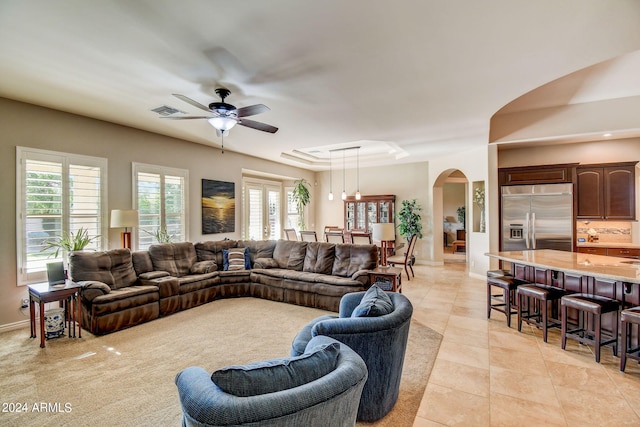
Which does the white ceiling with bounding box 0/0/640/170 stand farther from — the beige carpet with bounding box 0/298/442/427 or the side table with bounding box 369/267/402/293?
the beige carpet with bounding box 0/298/442/427

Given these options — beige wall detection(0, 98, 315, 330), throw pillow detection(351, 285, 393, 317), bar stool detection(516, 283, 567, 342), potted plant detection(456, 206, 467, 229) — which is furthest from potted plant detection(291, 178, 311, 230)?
throw pillow detection(351, 285, 393, 317)

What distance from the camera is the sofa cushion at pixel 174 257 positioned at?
15.9 feet

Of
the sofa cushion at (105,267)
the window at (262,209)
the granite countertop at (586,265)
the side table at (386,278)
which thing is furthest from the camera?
the window at (262,209)

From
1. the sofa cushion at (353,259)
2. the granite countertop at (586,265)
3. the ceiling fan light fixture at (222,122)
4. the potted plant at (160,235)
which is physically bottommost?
the sofa cushion at (353,259)

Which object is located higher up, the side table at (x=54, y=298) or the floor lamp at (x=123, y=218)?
the floor lamp at (x=123, y=218)

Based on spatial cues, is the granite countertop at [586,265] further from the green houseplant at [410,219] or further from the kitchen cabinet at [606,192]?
the green houseplant at [410,219]

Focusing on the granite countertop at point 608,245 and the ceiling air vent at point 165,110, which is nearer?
the ceiling air vent at point 165,110

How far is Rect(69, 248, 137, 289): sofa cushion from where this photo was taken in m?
3.90

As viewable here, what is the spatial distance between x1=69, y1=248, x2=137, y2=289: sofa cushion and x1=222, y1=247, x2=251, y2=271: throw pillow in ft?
4.90

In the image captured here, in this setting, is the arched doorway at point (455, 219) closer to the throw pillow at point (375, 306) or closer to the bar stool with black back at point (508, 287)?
the bar stool with black back at point (508, 287)

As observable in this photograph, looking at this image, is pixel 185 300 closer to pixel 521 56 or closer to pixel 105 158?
pixel 105 158

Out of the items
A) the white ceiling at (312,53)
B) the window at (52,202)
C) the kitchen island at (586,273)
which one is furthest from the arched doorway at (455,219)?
the window at (52,202)

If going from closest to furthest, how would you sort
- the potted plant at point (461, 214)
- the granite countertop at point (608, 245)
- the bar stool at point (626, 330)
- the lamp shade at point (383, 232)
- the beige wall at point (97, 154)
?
the bar stool at point (626, 330) → the beige wall at point (97, 154) → the lamp shade at point (383, 232) → the granite countertop at point (608, 245) → the potted plant at point (461, 214)

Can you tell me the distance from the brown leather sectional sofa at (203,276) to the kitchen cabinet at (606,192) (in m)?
4.71
